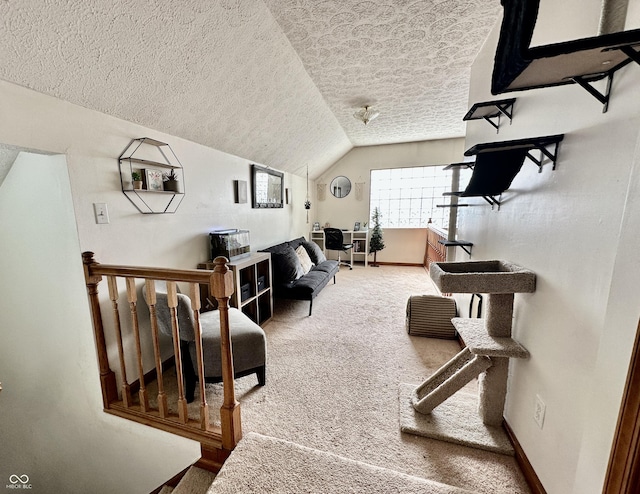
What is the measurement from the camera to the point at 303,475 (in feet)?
3.81

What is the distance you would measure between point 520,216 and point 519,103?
0.67m

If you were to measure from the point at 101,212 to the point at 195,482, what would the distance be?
1636 millimetres

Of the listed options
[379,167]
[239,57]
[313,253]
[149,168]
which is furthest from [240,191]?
[379,167]

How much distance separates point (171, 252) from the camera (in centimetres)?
214

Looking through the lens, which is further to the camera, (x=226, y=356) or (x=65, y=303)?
(x=65, y=303)

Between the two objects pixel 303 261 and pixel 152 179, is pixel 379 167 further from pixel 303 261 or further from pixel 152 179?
pixel 152 179

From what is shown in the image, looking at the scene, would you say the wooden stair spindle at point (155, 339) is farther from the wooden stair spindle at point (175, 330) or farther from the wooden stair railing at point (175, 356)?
the wooden stair spindle at point (175, 330)

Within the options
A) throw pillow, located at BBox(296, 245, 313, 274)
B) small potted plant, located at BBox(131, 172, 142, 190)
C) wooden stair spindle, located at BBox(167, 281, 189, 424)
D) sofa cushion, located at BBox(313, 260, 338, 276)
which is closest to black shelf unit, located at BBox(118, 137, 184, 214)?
small potted plant, located at BBox(131, 172, 142, 190)

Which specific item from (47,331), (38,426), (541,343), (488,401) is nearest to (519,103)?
(541,343)

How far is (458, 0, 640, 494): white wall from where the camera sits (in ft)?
2.42

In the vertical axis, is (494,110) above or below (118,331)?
above

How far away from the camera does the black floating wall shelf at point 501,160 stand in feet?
3.60

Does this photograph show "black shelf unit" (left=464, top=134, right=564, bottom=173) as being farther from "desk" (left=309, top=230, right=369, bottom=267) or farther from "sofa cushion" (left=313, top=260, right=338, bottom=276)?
"desk" (left=309, top=230, right=369, bottom=267)

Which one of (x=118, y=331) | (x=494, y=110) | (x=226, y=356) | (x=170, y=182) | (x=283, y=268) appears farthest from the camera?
(x=283, y=268)
